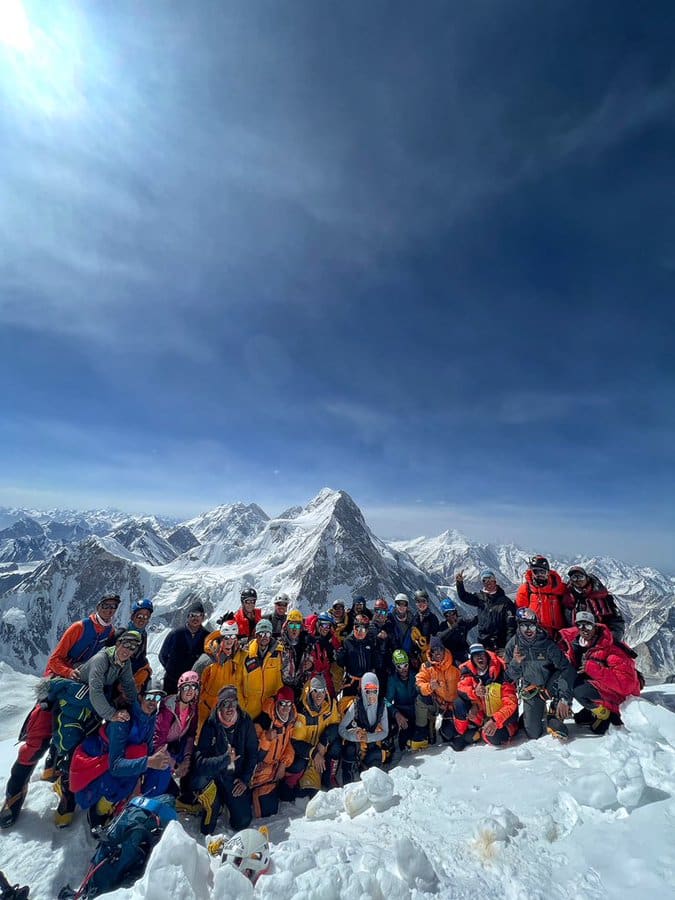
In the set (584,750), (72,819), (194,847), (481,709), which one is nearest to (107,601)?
(72,819)

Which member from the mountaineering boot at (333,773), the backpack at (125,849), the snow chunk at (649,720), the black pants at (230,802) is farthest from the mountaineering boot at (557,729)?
the backpack at (125,849)

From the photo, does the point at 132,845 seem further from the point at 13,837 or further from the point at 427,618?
the point at 427,618

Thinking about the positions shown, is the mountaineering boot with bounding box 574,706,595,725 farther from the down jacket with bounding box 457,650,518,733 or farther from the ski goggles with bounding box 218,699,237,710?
the ski goggles with bounding box 218,699,237,710

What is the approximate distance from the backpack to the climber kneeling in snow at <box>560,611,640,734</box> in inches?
316

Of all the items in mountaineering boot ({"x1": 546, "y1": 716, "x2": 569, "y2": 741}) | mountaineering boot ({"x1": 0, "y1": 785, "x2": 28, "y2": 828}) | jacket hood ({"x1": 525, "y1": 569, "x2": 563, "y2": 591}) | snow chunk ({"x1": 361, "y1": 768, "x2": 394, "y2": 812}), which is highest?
jacket hood ({"x1": 525, "y1": 569, "x2": 563, "y2": 591})

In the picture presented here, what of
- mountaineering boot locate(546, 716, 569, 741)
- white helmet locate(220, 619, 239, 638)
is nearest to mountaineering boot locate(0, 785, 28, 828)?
white helmet locate(220, 619, 239, 638)

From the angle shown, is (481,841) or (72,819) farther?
(72,819)

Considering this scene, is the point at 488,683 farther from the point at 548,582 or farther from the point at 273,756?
the point at 273,756

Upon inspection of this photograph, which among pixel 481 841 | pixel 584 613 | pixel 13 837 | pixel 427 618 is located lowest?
pixel 13 837

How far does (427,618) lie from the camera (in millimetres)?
12523

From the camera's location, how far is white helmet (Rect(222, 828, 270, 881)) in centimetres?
478

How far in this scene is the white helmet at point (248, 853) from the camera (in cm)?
478

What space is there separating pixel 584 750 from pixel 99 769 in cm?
889

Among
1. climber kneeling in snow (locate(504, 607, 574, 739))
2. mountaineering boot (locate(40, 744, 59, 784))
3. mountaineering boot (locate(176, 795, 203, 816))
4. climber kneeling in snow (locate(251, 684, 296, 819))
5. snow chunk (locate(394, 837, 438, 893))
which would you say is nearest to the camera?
snow chunk (locate(394, 837, 438, 893))
